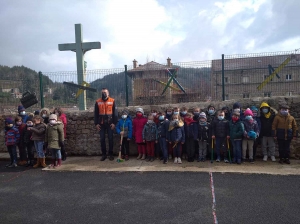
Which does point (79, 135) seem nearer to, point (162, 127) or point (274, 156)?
point (162, 127)

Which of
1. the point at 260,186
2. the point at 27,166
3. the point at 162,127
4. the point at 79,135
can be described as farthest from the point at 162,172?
the point at 27,166

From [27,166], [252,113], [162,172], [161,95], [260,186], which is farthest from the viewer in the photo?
[161,95]

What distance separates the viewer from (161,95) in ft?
26.8

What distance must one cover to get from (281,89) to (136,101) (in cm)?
442

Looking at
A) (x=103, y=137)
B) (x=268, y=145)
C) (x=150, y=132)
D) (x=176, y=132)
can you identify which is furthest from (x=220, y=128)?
(x=103, y=137)

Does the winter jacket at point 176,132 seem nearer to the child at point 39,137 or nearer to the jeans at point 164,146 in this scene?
the jeans at point 164,146

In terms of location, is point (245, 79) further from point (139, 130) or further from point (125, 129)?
point (125, 129)

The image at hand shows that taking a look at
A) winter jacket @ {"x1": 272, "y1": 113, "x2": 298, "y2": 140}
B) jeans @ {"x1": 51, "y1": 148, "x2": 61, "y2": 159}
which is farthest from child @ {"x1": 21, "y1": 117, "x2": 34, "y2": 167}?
winter jacket @ {"x1": 272, "y1": 113, "x2": 298, "y2": 140}

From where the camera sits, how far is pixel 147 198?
185 inches

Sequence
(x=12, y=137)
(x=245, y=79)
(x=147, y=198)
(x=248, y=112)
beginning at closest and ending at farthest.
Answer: (x=147, y=198)
(x=248, y=112)
(x=12, y=137)
(x=245, y=79)

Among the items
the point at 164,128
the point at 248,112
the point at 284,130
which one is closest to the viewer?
the point at 284,130

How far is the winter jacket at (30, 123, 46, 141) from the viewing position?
6.98 metres

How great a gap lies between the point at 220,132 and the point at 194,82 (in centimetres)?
212

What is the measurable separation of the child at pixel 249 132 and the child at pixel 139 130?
8.99 ft
